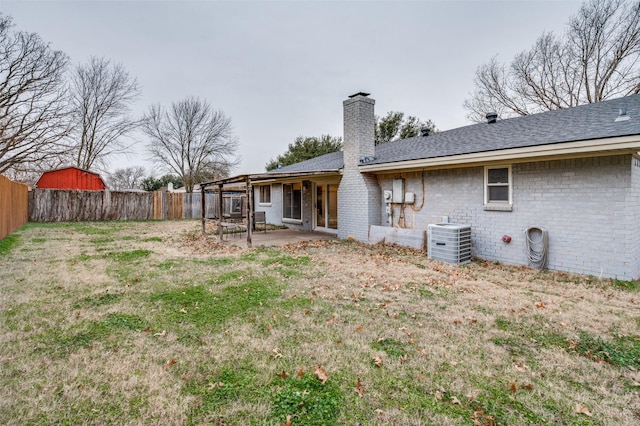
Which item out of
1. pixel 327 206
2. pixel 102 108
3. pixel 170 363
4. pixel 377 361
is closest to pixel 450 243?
pixel 377 361

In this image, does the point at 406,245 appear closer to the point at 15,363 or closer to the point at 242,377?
the point at 242,377

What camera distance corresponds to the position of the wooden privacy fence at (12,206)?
9.59m

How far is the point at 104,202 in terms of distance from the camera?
1767cm

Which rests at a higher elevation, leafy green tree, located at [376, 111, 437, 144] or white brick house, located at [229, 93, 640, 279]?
leafy green tree, located at [376, 111, 437, 144]

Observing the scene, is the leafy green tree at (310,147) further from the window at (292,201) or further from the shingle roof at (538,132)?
the shingle roof at (538,132)

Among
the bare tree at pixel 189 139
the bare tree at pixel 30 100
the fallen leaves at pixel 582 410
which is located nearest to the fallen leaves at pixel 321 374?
the fallen leaves at pixel 582 410

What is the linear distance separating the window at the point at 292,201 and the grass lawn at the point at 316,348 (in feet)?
27.1

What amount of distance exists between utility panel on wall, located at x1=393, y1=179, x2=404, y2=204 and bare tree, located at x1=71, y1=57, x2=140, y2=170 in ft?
75.0

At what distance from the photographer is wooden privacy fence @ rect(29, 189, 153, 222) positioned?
15961 millimetres

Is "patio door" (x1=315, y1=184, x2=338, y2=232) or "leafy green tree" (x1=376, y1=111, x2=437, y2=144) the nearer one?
"patio door" (x1=315, y1=184, x2=338, y2=232)

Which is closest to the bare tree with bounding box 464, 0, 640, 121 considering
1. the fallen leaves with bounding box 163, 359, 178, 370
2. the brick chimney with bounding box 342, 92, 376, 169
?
the brick chimney with bounding box 342, 92, 376, 169

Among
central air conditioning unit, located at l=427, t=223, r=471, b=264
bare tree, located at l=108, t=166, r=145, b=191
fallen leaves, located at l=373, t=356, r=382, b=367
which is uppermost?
bare tree, located at l=108, t=166, r=145, b=191

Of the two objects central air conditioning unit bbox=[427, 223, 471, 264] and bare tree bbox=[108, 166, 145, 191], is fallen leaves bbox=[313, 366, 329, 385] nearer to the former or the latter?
central air conditioning unit bbox=[427, 223, 471, 264]

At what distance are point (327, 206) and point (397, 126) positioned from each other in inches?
736
